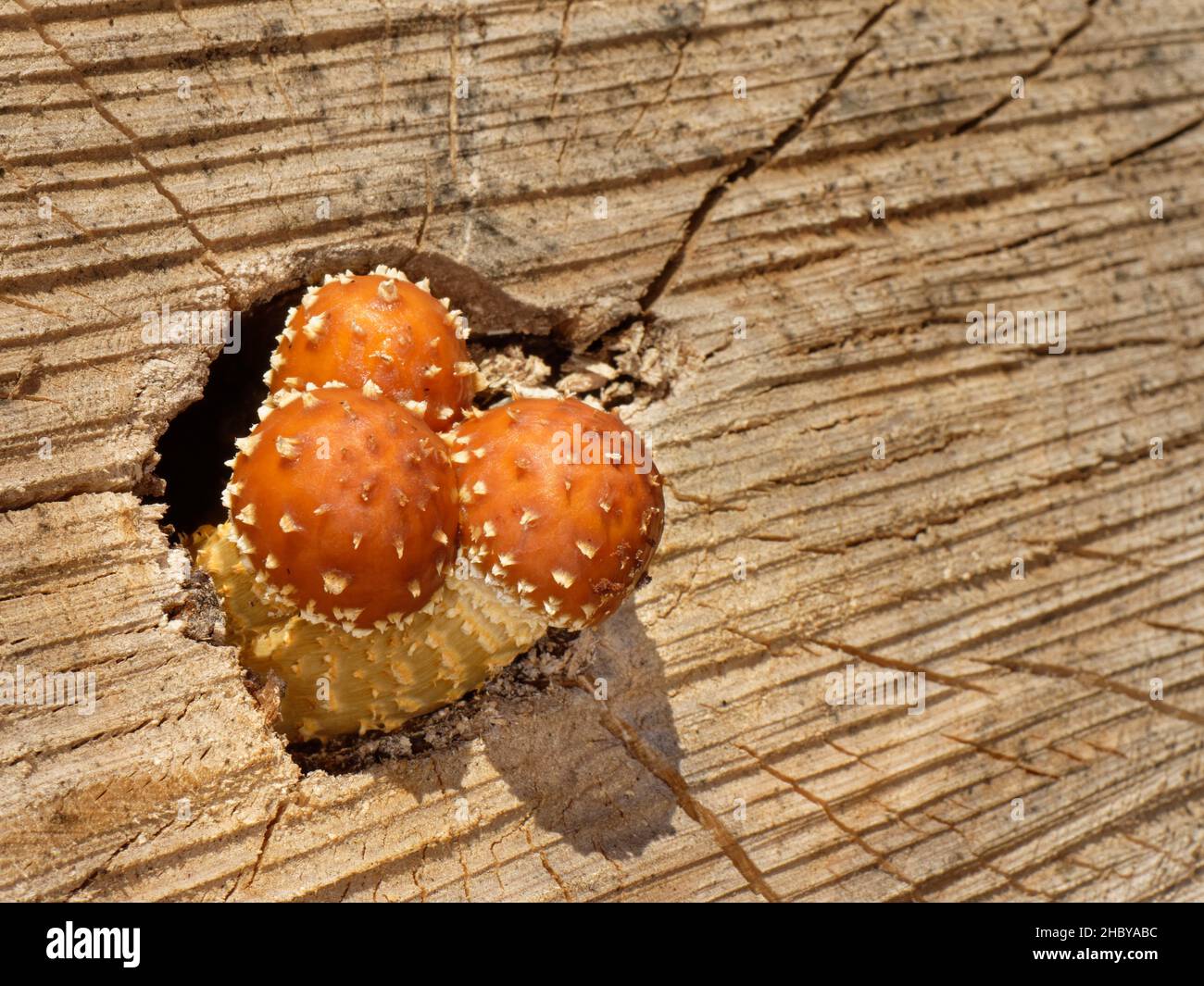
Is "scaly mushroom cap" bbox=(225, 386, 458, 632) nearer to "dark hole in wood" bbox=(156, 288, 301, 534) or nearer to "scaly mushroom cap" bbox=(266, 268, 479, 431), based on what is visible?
Result: "scaly mushroom cap" bbox=(266, 268, 479, 431)

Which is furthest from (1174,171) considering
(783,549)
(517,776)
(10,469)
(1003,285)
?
(10,469)

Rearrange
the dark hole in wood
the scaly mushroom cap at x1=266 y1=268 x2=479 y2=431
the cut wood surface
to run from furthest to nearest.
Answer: the dark hole in wood → the cut wood surface → the scaly mushroom cap at x1=266 y1=268 x2=479 y2=431

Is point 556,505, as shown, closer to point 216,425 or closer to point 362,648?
point 362,648

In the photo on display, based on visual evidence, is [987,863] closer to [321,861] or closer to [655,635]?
[655,635]

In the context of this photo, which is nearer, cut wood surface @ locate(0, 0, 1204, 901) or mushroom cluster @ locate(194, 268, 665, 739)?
mushroom cluster @ locate(194, 268, 665, 739)

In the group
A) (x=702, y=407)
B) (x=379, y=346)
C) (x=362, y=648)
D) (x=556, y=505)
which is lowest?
(x=362, y=648)

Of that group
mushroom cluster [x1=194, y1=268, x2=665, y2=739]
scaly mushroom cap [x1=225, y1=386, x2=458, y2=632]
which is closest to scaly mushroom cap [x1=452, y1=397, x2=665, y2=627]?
mushroom cluster [x1=194, y1=268, x2=665, y2=739]

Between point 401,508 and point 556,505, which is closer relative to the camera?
point 401,508

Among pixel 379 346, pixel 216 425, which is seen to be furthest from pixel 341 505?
pixel 216 425
